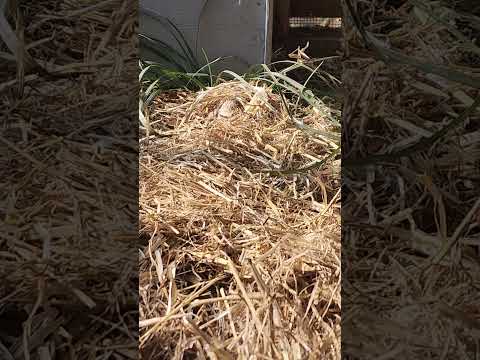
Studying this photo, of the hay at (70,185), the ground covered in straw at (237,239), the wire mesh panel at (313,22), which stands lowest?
the wire mesh panel at (313,22)

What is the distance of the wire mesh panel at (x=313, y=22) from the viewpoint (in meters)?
3.84

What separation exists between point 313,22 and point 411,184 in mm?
3072

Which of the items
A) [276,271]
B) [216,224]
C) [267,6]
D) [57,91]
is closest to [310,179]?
[216,224]

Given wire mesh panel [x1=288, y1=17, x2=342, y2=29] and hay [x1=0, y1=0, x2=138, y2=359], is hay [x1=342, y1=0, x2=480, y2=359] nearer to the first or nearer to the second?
hay [x1=0, y1=0, x2=138, y2=359]

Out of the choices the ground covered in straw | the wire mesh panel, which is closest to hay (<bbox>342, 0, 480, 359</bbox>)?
the ground covered in straw

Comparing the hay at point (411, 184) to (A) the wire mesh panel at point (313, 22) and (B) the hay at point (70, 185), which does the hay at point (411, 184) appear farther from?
(A) the wire mesh panel at point (313, 22)

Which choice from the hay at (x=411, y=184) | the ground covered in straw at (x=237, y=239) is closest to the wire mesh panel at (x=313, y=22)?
the ground covered in straw at (x=237, y=239)

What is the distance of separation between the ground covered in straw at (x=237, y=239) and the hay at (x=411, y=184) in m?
0.23

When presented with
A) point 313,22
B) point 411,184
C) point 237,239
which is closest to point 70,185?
point 411,184

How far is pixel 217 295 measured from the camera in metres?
1.37

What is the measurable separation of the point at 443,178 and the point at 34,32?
0.62 metres

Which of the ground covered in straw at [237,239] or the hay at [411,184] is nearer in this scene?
the hay at [411,184]

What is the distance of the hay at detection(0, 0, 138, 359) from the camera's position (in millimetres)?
946

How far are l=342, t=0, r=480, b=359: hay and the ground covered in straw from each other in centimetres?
23
